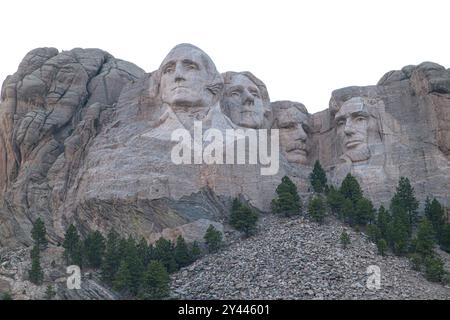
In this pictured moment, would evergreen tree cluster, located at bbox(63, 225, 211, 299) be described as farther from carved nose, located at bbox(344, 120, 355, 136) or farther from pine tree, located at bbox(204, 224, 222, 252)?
carved nose, located at bbox(344, 120, 355, 136)

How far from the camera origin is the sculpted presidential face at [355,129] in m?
38.7

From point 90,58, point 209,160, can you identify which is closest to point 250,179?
point 209,160

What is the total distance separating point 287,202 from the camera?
1405 inches

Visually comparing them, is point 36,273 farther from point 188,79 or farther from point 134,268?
point 188,79

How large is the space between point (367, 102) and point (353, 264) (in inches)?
310

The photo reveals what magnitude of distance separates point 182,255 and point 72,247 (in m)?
2.74

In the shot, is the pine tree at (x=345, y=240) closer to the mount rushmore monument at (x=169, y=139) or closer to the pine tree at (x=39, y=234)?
the mount rushmore monument at (x=169, y=139)

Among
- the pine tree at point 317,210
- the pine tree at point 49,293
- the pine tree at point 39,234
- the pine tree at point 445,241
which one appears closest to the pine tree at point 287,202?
the pine tree at point 317,210

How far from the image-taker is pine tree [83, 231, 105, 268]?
3391 cm

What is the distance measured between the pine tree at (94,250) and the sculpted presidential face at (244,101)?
6.11 m

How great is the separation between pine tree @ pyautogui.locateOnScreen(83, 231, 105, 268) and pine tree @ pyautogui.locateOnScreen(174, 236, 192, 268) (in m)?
1.70

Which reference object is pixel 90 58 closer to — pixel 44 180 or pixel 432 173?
pixel 44 180

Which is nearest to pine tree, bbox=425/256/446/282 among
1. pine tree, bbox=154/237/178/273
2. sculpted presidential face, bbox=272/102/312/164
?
pine tree, bbox=154/237/178/273
